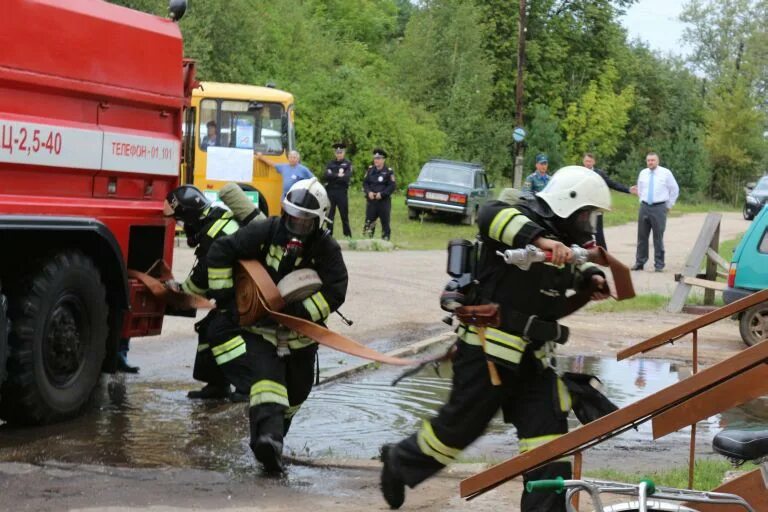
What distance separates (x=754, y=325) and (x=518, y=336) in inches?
318

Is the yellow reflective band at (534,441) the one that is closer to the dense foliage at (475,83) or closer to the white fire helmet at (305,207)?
the white fire helmet at (305,207)

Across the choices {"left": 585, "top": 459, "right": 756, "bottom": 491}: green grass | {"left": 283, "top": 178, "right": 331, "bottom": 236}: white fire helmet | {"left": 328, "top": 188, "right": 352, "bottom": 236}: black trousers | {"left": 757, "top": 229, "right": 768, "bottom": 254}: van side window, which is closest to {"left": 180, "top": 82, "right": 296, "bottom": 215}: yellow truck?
{"left": 328, "top": 188, "right": 352, "bottom": 236}: black trousers

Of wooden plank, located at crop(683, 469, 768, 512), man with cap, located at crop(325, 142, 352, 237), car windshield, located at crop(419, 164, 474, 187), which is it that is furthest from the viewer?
car windshield, located at crop(419, 164, 474, 187)

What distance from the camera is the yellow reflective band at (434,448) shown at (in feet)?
18.7

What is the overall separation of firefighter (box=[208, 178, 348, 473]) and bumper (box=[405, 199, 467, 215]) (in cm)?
2410

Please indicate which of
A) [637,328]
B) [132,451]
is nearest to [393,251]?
[637,328]

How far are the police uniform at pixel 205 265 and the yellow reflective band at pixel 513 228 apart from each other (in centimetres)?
277

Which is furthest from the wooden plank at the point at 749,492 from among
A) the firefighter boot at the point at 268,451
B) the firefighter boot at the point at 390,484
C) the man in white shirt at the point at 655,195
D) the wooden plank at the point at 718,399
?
the man in white shirt at the point at 655,195

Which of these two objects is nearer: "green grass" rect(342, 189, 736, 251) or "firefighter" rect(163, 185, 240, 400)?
"firefighter" rect(163, 185, 240, 400)

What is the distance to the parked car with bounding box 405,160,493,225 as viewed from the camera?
3144cm

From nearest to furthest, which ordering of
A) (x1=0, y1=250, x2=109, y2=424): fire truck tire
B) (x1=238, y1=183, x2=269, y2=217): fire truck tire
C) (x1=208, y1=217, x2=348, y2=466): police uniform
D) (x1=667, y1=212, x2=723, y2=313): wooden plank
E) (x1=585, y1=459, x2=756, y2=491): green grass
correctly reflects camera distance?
1. (x1=585, y1=459, x2=756, y2=491): green grass
2. (x1=208, y1=217, x2=348, y2=466): police uniform
3. (x1=0, y1=250, x2=109, y2=424): fire truck tire
4. (x1=667, y1=212, x2=723, y2=313): wooden plank
5. (x1=238, y1=183, x2=269, y2=217): fire truck tire

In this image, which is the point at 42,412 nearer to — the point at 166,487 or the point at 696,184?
the point at 166,487

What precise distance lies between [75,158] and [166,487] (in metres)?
2.40

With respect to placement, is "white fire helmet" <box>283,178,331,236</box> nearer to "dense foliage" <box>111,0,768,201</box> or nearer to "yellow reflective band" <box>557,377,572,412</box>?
"yellow reflective band" <box>557,377,572,412</box>
